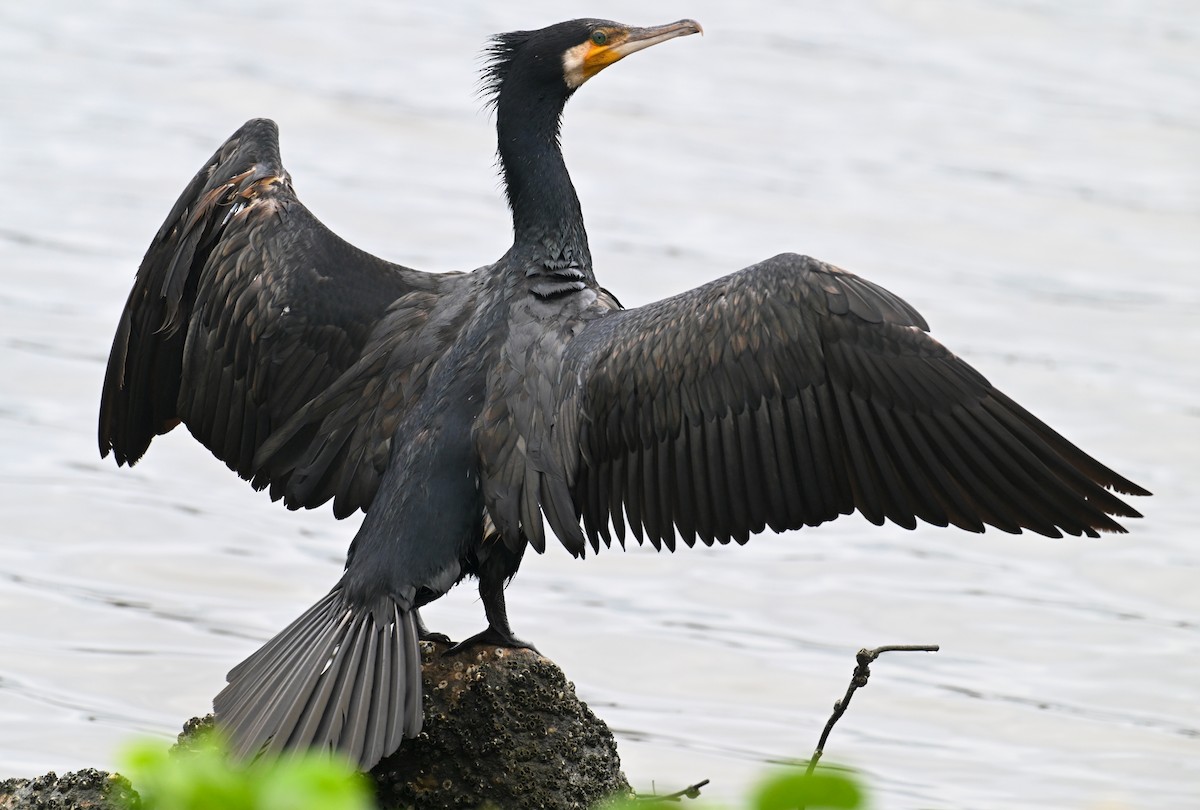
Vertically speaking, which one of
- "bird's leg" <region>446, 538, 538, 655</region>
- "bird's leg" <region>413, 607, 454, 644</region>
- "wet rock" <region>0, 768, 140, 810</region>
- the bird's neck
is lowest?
"wet rock" <region>0, 768, 140, 810</region>

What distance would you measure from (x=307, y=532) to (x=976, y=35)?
12078mm

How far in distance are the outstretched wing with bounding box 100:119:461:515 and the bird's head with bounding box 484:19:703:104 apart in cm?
72

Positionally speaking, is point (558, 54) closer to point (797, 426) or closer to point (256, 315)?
point (256, 315)

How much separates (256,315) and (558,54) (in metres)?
Answer: 1.36

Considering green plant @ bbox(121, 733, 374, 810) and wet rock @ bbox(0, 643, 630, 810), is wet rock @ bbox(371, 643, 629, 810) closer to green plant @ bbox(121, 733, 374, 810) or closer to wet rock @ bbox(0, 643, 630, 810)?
wet rock @ bbox(0, 643, 630, 810)

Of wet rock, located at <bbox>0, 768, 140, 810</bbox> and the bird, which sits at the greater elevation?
the bird

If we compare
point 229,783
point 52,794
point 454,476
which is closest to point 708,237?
point 454,476

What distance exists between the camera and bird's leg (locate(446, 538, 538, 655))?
5.37 meters

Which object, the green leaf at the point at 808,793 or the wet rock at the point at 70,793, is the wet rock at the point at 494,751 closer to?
the wet rock at the point at 70,793

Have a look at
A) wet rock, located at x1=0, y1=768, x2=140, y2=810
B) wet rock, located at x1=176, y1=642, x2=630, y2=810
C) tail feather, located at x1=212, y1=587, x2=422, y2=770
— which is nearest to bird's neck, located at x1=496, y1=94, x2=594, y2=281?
tail feather, located at x1=212, y1=587, x2=422, y2=770

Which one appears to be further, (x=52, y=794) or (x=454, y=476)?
(x=454, y=476)

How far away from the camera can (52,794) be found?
4648 millimetres

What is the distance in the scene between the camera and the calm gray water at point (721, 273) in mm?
8656

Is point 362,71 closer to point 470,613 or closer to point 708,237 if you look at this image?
point 708,237
